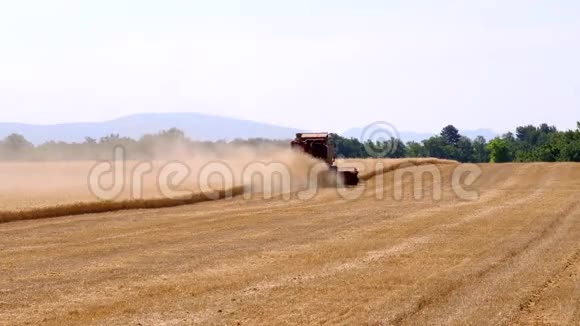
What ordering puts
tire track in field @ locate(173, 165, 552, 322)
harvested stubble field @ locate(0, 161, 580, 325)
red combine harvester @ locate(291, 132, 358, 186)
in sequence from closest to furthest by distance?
harvested stubble field @ locate(0, 161, 580, 325) < tire track in field @ locate(173, 165, 552, 322) < red combine harvester @ locate(291, 132, 358, 186)

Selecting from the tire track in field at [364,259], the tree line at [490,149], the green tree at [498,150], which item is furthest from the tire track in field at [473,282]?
the green tree at [498,150]

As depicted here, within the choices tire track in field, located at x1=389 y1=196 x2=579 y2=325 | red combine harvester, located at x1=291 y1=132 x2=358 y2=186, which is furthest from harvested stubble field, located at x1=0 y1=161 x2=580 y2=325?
red combine harvester, located at x1=291 y1=132 x2=358 y2=186

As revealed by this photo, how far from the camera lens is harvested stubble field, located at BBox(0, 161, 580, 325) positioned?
11.1 m

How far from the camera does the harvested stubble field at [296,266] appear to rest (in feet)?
36.3

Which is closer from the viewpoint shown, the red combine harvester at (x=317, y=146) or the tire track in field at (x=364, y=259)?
the tire track in field at (x=364, y=259)

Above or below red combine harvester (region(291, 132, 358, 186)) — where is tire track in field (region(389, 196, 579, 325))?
below

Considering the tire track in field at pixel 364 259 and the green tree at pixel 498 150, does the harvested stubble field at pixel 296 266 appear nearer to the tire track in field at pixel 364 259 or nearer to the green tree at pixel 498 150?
the tire track in field at pixel 364 259

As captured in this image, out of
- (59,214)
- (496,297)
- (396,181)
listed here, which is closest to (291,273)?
(496,297)

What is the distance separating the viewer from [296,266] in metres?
15.0

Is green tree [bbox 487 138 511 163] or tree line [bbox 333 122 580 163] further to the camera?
green tree [bbox 487 138 511 163]

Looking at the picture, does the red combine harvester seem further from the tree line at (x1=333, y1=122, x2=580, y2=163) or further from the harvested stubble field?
the harvested stubble field

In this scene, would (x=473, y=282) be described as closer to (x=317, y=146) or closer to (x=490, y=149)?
(x=317, y=146)

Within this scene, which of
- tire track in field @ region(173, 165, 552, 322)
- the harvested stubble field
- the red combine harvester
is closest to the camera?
the harvested stubble field

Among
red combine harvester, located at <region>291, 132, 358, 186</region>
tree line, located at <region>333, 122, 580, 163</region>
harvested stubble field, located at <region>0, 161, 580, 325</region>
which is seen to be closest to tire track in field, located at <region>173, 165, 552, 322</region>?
harvested stubble field, located at <region>0, 161, 580, 325</region>
